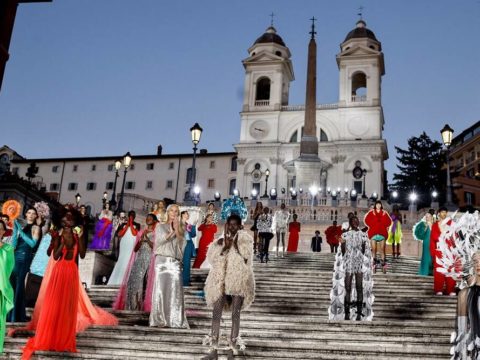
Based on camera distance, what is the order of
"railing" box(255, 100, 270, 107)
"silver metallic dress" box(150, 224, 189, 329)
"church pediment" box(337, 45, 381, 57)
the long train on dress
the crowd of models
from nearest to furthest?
1. the crowd of models
2. "silver metallic dress" box(150, 224, 189, 329)
3. the long train on dress
4. "church pediment" box(337, 45, 381, 57)
5. "railing" box(255, 100, 270, 107)

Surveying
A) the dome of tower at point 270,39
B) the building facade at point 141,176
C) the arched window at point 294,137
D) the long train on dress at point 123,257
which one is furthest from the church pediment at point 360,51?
the long train on dress at point 123,257

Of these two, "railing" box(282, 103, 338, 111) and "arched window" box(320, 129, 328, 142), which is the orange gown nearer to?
"arched window" box(320, 129, 328, 142)

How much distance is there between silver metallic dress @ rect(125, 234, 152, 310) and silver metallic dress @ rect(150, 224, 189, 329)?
147 centimetres

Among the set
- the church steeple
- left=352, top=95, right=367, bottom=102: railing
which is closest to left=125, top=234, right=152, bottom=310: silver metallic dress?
the church steeple

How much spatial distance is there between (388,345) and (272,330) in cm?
204

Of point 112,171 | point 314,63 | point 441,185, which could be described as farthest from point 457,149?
point 112,171

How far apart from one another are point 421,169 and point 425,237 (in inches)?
2411

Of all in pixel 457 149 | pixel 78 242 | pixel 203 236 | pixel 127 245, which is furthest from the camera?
pixel 457 149

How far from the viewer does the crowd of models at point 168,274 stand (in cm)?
729

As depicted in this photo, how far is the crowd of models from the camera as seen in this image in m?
7.29

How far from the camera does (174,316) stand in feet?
32.8

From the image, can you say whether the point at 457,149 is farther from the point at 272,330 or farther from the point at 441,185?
the point at 272,330

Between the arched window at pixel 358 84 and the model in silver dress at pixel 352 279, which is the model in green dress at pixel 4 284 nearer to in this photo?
the model in silver dress at pixel 352 279

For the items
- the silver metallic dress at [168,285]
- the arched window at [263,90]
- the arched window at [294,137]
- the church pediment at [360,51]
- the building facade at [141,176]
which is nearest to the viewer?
the silver metallic dress at [168,285]
